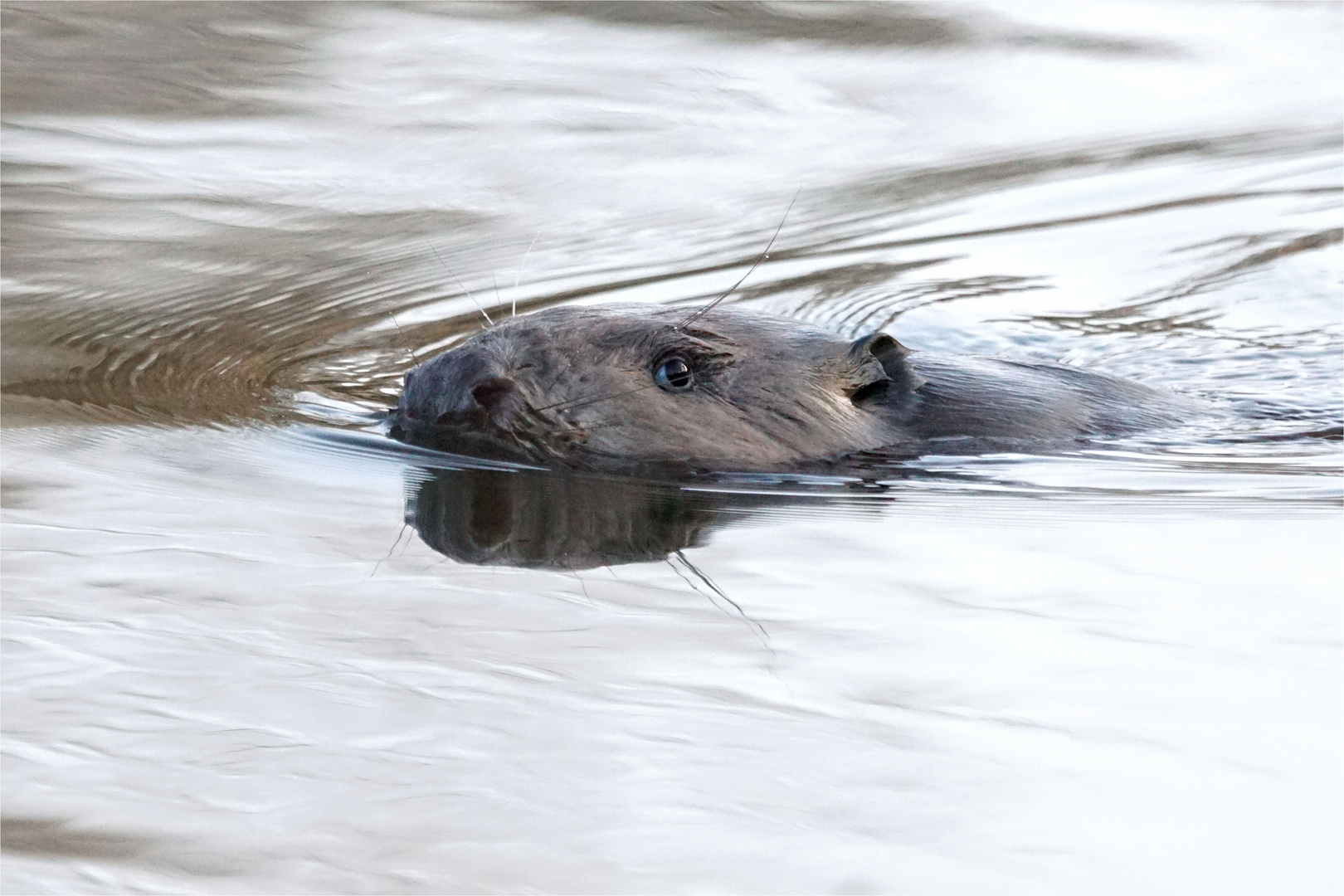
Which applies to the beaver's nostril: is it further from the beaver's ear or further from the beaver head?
the beaver's ear

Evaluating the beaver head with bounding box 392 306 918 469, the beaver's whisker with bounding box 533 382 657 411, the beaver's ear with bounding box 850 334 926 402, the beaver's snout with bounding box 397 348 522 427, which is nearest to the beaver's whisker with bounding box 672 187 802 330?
the beaver head with bounding box 392 306 918 469

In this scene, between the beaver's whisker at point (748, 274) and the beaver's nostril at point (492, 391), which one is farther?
the beaver's whisker at point (748, 274)

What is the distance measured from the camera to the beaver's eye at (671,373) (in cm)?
453

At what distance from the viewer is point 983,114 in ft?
30.9

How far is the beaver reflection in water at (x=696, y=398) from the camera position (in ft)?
14.5

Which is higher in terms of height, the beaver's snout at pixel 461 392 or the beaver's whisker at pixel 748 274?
the beaver's whisker at pixel 748 274

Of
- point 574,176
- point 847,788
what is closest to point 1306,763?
point 847,788

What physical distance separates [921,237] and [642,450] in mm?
3548

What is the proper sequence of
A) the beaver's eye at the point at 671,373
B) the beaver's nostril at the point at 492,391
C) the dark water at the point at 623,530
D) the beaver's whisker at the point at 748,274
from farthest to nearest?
the beaver's whisker at the point at 748,274 < the beaver's eye at the point at 671,373 < the beaver's nostril at the point at 492,391 < the dark water at the point at 623,530

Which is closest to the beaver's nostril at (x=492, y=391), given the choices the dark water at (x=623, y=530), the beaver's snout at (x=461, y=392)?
the beaver's snout at (x=461, y=392)

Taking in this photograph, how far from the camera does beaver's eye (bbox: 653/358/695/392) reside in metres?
4.53

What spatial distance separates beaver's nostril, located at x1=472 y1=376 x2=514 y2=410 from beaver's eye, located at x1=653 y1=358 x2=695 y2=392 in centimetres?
37

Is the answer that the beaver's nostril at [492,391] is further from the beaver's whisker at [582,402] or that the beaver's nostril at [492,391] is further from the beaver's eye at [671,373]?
the beaver's eye at [671,373]

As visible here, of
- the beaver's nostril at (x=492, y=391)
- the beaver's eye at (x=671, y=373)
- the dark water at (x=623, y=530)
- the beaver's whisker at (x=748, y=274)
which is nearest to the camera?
the dark water at (x=623, y=530)
